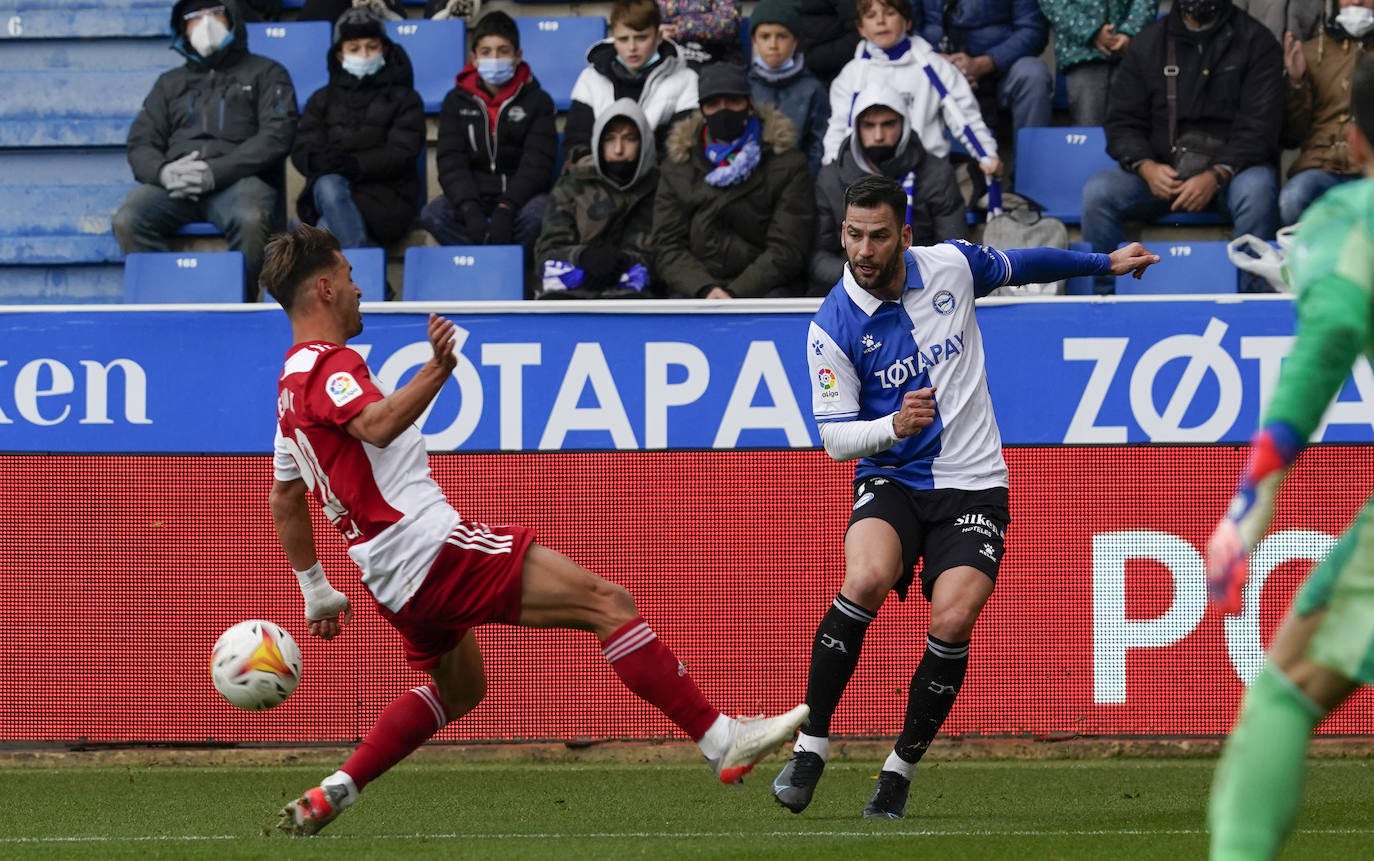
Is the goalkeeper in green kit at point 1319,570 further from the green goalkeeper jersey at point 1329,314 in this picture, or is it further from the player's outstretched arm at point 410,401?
the player's outstretched arm at point 410,401

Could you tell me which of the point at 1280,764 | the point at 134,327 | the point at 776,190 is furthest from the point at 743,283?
the point at 1280,764

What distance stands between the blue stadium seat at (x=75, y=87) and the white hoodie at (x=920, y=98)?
5.05 m

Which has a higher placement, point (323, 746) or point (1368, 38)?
point (1368, 38)

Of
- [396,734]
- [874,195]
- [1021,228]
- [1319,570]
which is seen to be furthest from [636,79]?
[1319,570]

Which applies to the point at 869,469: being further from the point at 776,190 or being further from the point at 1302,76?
the point at 1302,76

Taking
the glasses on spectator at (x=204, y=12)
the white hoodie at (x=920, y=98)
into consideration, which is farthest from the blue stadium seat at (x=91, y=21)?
the white hoodie at (x=920, y=98)

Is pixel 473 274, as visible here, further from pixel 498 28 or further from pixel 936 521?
pixel 936 521

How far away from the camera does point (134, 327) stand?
8305 millimetres

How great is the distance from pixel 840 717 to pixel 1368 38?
5152 millimetres

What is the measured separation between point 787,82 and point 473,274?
219 centimetres

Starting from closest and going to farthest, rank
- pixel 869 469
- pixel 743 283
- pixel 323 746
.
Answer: pixel 869 469
pixel 323 746
pixel 743 283

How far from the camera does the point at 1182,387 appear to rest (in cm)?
799

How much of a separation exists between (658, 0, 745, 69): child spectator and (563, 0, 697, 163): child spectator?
0.30m

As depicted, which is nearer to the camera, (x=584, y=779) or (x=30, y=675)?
(x=584, y=779)
